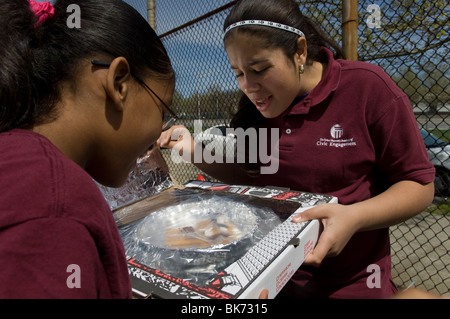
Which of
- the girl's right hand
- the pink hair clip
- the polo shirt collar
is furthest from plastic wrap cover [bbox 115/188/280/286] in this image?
the pink hair clip

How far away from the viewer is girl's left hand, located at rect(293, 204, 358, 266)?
0.99m

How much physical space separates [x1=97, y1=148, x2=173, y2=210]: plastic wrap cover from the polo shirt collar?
2.36 feet

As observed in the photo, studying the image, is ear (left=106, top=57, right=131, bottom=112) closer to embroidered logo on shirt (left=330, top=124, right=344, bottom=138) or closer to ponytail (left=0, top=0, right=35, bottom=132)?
ponytail (left=0, top=0, right=35, bottom=132)

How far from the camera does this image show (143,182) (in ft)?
4.84

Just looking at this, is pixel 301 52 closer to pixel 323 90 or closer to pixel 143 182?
pixel 323 90

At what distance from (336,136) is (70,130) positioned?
3.46 ft

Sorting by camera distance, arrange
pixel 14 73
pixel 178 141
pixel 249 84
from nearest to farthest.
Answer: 1. pixel 14 73
2. pixel 249 84
3. pixel 178 141

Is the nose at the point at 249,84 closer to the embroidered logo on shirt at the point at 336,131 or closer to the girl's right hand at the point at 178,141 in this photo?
the embroidered logo on shirt at the point at 336,131

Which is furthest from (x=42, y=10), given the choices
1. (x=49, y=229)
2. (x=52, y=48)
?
(x=49, y=229)

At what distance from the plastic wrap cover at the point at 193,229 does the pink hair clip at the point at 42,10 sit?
0.67 meters

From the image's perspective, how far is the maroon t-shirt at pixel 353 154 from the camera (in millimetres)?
1190

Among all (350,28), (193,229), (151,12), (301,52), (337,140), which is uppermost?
(151,12)

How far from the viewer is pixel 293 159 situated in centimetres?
139

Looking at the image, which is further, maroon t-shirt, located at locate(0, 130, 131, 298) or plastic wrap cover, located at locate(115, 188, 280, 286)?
plastic wrap cover, located at locate(115, 188, 280, 286)
